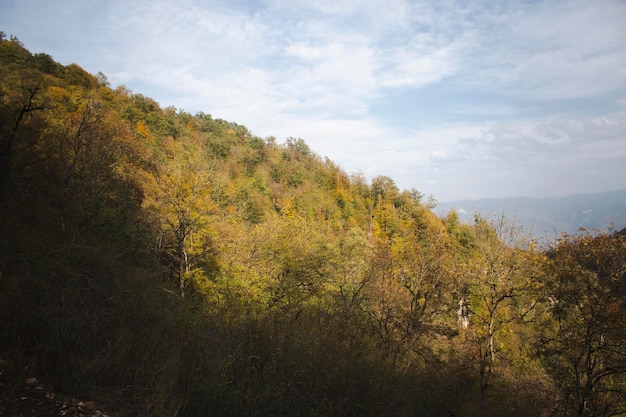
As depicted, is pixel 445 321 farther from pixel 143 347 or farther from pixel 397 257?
pixel 143 347

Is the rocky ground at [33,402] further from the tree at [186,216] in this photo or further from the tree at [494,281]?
the tree at [494,281]

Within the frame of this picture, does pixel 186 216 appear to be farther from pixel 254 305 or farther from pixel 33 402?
pixel 33 402

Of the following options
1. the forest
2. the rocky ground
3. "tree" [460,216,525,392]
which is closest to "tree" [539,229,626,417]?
the forest

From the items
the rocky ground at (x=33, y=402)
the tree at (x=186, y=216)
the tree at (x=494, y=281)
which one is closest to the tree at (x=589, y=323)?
the tree at (x=494, y=281)

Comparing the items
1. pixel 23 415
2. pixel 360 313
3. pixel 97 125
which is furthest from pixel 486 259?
pixel 97 125

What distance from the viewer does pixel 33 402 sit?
159 inches

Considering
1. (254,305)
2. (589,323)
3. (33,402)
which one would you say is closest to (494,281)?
(589,323)

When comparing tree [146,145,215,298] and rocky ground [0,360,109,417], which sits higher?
tree [146,145,215,298]

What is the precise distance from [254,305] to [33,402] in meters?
7.98

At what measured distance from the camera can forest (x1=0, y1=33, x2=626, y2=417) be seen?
5.25 meters

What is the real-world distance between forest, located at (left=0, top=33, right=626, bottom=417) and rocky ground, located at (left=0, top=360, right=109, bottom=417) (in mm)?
173

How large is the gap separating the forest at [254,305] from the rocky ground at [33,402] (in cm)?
17

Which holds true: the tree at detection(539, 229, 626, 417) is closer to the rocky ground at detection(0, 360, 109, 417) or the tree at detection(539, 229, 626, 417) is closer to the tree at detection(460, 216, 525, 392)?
the tree at detection(460, 216, 525, 392)

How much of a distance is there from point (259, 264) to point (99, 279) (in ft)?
31.2
